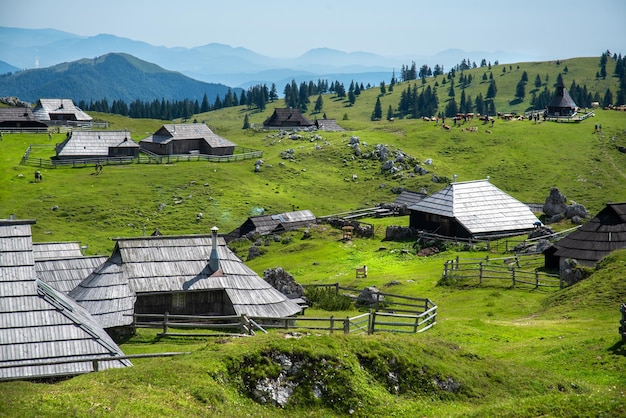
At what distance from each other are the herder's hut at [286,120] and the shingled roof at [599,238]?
98.1 meters

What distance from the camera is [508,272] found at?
42.7m

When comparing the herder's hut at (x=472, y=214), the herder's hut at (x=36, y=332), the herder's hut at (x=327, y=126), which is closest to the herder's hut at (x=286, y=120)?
the herder's hut at (x=327, y=126)

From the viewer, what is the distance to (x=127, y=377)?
60.6ft

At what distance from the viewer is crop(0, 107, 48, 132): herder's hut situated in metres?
112

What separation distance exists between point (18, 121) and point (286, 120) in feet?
160

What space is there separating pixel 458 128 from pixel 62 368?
4250 inches

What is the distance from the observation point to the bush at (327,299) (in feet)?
128

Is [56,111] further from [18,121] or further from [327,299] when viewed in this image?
[327,299]

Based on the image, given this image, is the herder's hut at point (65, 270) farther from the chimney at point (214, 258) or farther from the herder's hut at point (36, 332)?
the herder's hut at point (36, 332)

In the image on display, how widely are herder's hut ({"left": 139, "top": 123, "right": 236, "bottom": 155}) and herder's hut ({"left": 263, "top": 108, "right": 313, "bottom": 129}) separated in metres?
35.1

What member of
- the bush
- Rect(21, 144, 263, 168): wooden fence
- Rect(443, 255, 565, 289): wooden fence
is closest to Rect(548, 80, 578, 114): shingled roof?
Rect(21, 144, 263, 168): wooden fence

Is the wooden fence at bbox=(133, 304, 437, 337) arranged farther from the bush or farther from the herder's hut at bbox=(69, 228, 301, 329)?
the bush

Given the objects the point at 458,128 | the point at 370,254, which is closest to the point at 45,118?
the point at 458,128

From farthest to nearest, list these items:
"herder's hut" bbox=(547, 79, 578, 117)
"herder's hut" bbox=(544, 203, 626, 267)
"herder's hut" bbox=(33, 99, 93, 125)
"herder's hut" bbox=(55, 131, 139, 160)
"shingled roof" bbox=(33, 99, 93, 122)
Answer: "herder's hut" bbox=(547, 79, 578, 117)
"shingled roof" bbox=(33, 99, 93, 122)
"herder's hut" bbox=(33, 99, 93, 125)
"herder's hut" bbox=(55, 131, 139, 160)
"herder's hut" bbox=(544, 203, 626, 267)
